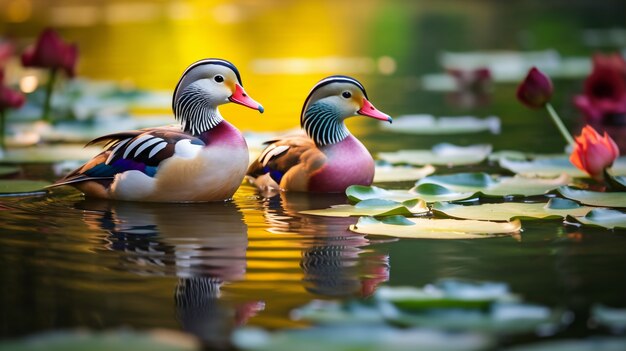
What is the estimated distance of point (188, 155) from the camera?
5.64 metres

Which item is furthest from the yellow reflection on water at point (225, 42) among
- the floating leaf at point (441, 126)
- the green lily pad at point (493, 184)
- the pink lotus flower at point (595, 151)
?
the pink lotus flower at point (595, 151)

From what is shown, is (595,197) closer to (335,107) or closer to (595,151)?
(595,151)

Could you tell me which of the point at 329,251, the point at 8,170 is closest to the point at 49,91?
the point at 8,170

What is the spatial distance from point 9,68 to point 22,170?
22.8 feet

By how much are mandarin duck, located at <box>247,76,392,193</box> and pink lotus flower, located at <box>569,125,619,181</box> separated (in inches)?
40.3

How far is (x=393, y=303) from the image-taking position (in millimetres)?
3520

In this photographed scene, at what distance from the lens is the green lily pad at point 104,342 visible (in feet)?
9.99

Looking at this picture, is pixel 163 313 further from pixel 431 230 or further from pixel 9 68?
pixel 9 68

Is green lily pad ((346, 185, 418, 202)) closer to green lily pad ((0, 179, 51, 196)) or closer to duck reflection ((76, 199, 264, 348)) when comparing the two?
duck reflection ((76, 199, 264, 348))

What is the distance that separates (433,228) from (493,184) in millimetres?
1220

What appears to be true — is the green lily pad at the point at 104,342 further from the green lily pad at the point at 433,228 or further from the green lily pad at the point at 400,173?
the green lily pad at the point at 400,173

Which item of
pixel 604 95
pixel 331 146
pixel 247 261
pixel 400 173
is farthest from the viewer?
pixel 604 95

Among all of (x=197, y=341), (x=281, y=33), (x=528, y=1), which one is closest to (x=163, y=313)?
(x=197, y=341)

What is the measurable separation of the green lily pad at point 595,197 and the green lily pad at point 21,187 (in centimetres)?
274
